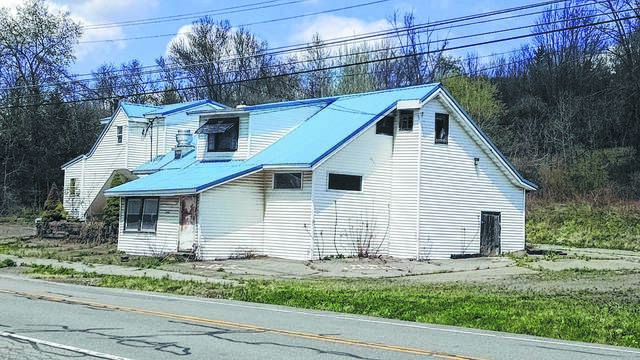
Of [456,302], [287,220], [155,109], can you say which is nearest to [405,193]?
[287,220]

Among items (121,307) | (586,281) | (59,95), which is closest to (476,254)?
(586,281)

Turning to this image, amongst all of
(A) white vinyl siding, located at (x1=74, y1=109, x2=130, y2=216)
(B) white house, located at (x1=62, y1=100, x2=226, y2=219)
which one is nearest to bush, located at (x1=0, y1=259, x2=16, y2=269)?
(B) white house, located at (x1=62, y1=100, x2=226, y2=219)

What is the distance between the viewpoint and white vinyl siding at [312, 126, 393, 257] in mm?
29938

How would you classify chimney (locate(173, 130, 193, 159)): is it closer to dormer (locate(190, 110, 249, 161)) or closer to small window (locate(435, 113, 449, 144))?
dormer (locate(190, 110, 249, 161))

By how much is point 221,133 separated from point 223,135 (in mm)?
134

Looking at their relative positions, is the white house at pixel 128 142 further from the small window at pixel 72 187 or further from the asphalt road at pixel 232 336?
the asphalt road at pixel 232 336

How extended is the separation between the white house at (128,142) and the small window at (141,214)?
31.8ft

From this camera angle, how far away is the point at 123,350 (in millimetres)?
9297

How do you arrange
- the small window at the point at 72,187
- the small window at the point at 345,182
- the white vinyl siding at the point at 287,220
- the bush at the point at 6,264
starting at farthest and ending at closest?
the small window at the point at 72,187 → the small window at the point at 345,182 → the white vinyl siding at the point at 287,220 → the bush at the point at 6,264

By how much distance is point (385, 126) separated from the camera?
32500mm

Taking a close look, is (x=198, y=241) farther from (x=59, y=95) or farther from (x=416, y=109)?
(x=59, y=95)

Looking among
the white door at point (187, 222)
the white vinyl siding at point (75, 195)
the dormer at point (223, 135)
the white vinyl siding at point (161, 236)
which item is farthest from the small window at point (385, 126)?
the white vinyl siding at point (75, 195)

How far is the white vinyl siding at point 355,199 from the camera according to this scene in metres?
29.9

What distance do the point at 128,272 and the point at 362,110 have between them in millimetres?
13185
